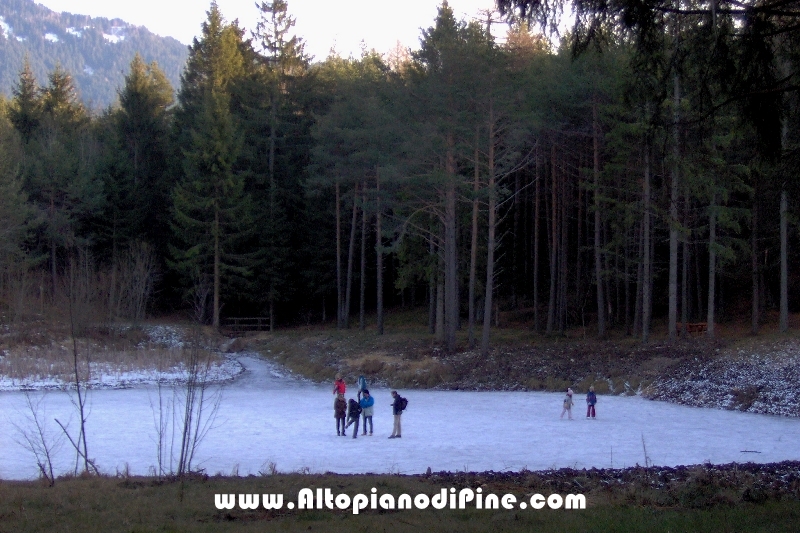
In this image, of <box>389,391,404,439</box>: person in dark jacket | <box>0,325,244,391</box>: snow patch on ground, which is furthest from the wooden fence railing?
<box>389,391,404,439</box>: person in dark jacket

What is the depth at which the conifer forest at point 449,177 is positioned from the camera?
411 inches

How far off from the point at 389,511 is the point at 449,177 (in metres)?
23.8

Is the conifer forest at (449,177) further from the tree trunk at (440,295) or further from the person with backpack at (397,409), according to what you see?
the person with backpack at (397,409)

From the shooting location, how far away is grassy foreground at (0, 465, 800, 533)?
25.1 feet

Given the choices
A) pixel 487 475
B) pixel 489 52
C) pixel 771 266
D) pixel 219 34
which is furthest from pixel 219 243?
pixel 487 475

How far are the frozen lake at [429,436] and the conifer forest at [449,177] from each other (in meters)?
3.82

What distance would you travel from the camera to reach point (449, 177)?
3142 centimetres

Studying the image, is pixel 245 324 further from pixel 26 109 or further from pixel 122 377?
pixel 26 109

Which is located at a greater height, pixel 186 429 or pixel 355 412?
pixel 186 429

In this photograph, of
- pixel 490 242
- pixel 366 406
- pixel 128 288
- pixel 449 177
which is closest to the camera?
pixel 366 406

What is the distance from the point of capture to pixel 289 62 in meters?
56.4

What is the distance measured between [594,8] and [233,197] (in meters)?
43.4

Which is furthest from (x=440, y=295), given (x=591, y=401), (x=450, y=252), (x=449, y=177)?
(x=591, y=401)

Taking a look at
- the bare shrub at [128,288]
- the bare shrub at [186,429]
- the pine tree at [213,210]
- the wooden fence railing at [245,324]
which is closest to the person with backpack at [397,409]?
the bare shrub at [186,429]
